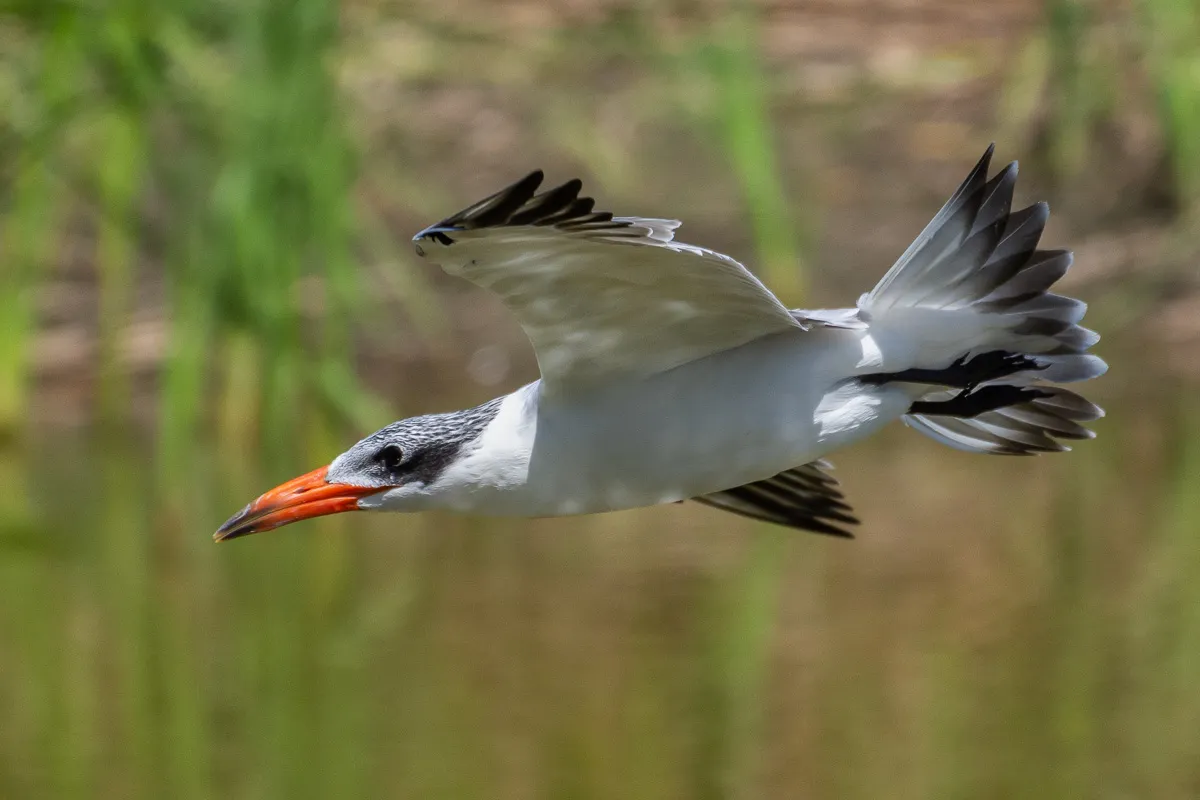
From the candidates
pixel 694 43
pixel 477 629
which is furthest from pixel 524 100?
pixel 477 629

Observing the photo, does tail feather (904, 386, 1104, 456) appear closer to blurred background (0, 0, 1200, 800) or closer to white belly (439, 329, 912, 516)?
white belly (439, 329, 912, 516)

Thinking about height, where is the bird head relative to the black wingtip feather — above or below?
below

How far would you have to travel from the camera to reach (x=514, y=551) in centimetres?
752

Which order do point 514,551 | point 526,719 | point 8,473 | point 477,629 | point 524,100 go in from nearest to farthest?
point 526,719, point 477,629, point 514,551, point 8,473, point 524,100

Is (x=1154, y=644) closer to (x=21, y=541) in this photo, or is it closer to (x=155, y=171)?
(x=21, y=541)

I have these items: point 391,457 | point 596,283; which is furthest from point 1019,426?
point 391,457

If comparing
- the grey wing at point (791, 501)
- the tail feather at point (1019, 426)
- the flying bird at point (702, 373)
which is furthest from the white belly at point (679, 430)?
the grey wing at point (791, 501)

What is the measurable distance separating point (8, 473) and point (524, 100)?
373 cm

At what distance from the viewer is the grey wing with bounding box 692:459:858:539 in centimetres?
507

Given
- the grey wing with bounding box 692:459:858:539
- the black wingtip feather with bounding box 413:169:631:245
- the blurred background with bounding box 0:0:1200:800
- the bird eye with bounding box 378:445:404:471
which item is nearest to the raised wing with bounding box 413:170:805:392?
the black wingtip feather with bounding box 413:169:631:245

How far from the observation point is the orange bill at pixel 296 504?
176 inches

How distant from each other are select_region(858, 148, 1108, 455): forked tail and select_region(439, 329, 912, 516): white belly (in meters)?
0.18

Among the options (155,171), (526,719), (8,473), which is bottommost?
(526,719)

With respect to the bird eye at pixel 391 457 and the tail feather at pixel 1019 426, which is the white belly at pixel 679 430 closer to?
the bird eye at pixel 391 457
